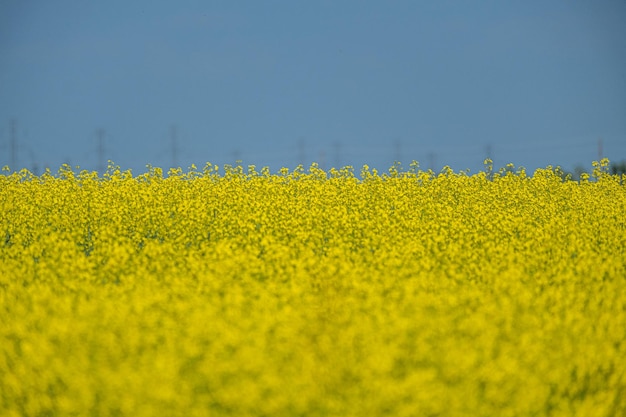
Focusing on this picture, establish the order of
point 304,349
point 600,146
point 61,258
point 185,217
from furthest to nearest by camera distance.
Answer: point 600,146 < point 185,217 < point 61,258 < point 304,349

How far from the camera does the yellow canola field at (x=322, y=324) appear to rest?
247 inches

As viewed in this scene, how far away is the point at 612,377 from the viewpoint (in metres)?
7.94

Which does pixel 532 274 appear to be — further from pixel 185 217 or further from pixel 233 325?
pixel 185 217

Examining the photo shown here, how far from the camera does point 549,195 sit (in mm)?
24453

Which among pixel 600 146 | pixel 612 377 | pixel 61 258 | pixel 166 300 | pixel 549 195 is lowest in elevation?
pixel 612 377

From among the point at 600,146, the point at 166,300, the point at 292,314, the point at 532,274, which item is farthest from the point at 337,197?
the point at 600,146

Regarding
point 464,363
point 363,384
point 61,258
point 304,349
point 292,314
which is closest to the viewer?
point 363,384

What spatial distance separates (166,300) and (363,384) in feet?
11.8

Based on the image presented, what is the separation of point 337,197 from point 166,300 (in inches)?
478

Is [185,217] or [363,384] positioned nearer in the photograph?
[363,384]

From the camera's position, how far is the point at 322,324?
8148mm

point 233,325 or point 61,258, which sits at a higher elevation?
point 61,258

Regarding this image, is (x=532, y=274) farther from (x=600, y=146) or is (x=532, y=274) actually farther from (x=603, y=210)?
(x=600, y=146)

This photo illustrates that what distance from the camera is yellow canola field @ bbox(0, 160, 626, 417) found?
247 inches
